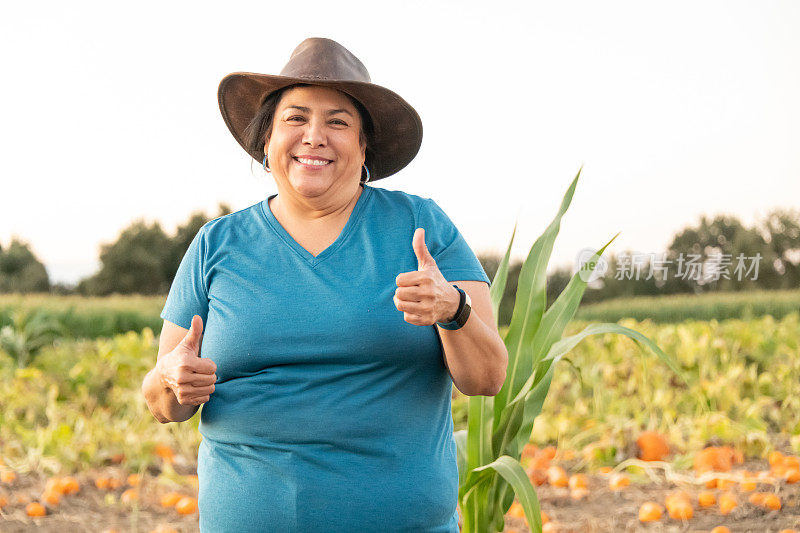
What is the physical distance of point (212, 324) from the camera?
1.60 meters

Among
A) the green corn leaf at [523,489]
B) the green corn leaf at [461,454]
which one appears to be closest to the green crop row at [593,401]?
the green corn leaf at [461,454]

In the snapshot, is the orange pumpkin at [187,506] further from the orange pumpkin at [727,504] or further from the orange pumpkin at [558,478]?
the orange pumpkin at [727,504]

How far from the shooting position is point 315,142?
1515 mm

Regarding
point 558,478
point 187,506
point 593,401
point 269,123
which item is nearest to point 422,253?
point 269,123

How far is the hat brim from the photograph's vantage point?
163 cm

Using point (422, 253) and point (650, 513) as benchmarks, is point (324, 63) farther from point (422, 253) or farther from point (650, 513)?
point (650, 513)

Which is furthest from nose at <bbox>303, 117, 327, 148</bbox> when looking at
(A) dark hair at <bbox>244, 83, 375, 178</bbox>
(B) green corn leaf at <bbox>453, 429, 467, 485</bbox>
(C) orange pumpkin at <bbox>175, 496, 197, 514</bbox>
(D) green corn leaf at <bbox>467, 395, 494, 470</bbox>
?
(C) orange pumpkin at <bbox>175, 496, 197, 514</bbox>

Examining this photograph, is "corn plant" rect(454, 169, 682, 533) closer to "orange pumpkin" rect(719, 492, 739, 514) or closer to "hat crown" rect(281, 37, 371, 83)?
"hat crown" rect(281, 37, 371, 83)

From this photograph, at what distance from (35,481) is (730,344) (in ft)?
12.7

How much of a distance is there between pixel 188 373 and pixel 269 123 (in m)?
0.61

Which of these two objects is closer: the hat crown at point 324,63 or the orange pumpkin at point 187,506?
the hat crown at point 324,63

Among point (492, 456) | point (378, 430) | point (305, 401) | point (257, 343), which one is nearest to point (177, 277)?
point (257, 343)

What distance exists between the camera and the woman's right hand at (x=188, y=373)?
4.70ft

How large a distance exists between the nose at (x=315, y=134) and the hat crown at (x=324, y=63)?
97 mm
